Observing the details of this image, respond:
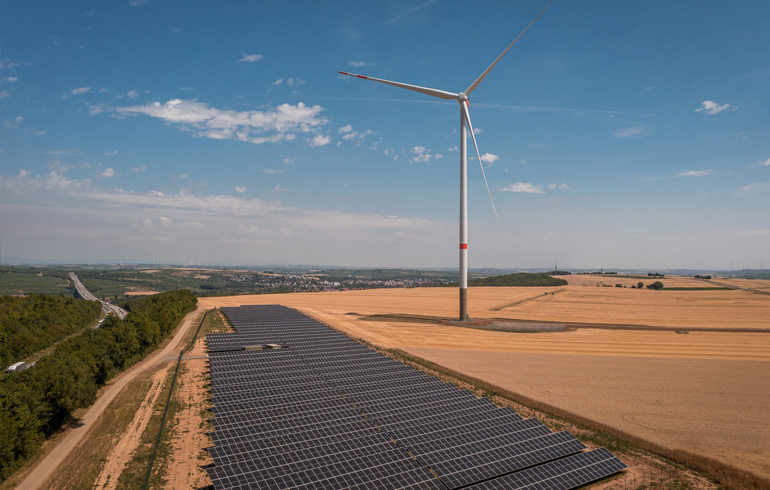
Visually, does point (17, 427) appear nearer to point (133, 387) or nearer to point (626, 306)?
point (133, 387)

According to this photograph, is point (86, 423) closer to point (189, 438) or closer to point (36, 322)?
point (189, 438)

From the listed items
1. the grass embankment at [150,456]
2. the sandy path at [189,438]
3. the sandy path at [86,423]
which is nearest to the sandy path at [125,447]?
the grass embankment at [150,456]

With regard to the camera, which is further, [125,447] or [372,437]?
[125,447]

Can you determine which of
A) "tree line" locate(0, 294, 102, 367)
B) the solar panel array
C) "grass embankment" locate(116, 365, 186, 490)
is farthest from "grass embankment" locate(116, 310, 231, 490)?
"tree line" locate(0, 294, 102, 367)

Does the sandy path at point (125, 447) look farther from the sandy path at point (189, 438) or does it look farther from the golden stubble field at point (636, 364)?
the golden stubble field at point (636, 364)

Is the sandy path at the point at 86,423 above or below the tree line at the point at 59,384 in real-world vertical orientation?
below

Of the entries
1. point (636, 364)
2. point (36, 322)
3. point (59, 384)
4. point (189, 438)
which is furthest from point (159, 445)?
point (36, 322)
